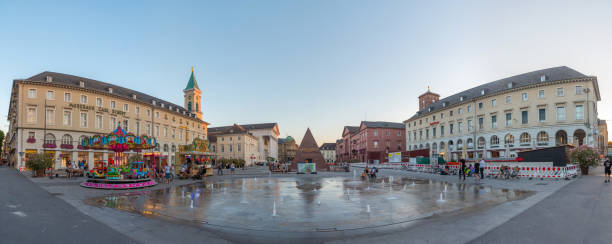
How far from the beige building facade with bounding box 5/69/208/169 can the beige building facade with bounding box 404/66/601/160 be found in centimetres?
5246

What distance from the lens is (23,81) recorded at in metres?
34.9

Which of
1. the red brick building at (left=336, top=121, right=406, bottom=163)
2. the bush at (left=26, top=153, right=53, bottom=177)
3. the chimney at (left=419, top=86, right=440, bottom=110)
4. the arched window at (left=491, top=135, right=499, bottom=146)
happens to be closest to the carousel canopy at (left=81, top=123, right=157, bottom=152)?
the bush at (left=26, top=153, right=53, bottom=177)

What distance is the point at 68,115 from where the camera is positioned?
127 ft

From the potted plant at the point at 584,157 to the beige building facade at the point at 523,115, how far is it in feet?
31.7

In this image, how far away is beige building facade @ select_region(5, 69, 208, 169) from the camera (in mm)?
35219

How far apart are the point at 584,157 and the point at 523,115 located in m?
22.5

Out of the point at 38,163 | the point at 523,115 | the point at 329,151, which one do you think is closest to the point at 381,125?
the point at 523,115

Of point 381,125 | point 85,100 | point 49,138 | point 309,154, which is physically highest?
point 85,100

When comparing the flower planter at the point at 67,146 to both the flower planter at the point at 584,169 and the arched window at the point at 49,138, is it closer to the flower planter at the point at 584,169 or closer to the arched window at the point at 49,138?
the arched window at the point at 49,138

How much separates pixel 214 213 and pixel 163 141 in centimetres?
5182

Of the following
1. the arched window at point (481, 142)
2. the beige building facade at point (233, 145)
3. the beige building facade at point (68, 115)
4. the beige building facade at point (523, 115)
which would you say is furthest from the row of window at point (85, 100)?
the arched window at point (481, 142)

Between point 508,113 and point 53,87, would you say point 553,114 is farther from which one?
point 53,87

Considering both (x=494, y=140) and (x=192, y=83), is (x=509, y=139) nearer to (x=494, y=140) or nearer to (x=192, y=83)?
(x=494, y=140)

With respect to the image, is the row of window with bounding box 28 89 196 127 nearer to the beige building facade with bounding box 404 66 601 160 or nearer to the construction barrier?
the beige building facade with bounding box 404 66 601 160
